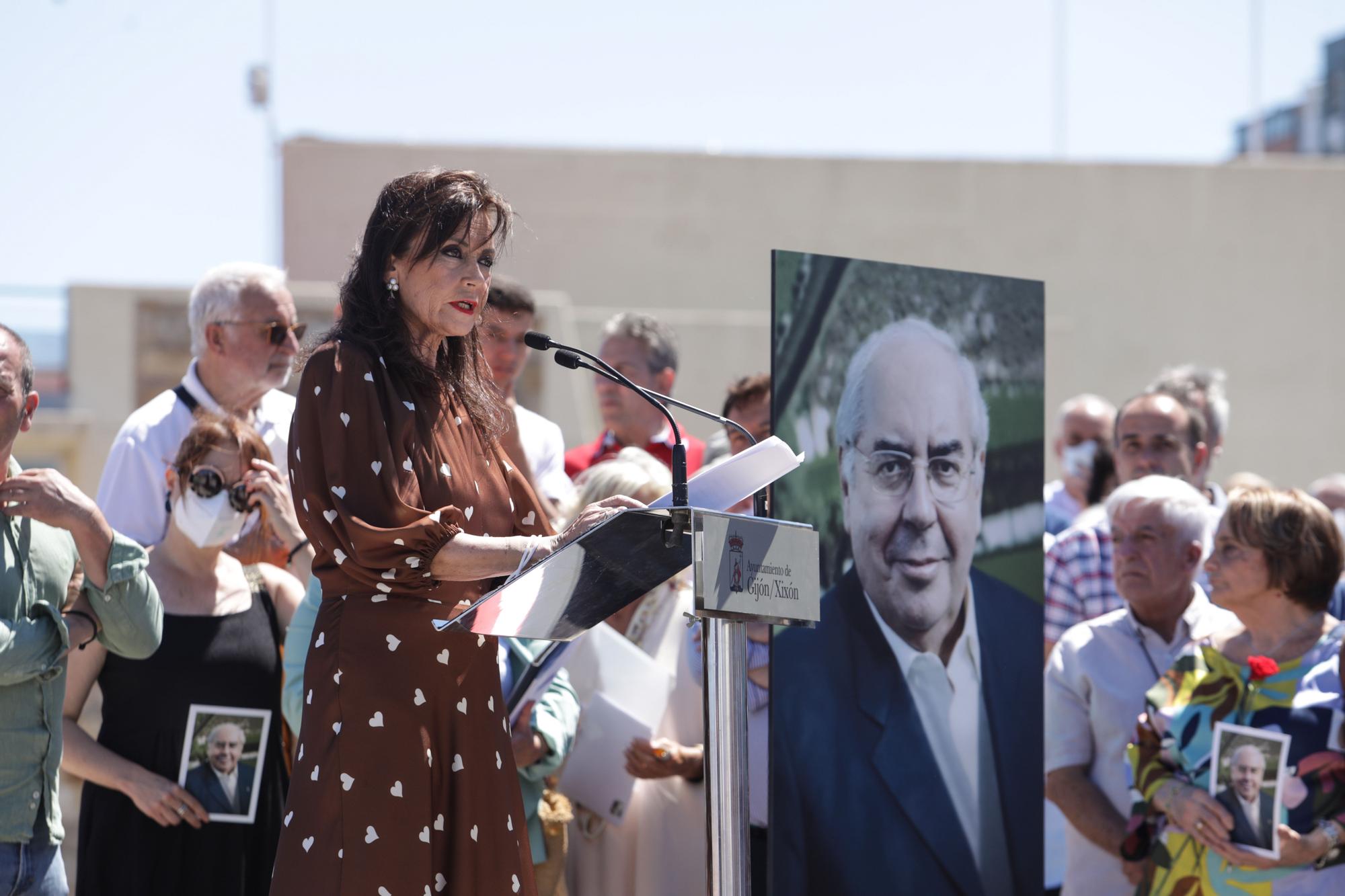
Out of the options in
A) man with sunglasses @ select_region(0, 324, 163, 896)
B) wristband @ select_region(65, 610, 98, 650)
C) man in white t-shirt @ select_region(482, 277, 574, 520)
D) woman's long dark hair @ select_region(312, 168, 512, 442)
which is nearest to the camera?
woman's long dark hair @ select_region(312, 168, 512, 442)

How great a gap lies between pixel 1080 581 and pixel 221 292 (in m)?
3.07

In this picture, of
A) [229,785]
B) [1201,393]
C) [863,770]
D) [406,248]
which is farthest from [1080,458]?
[406,248]

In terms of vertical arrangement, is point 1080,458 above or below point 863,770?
above

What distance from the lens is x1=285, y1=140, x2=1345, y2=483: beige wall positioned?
699 inches

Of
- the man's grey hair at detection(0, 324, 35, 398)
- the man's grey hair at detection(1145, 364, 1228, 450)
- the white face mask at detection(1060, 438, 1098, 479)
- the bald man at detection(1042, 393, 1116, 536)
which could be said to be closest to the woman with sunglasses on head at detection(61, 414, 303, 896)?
the man's grey hair at detection(0, 324, 35, 398)

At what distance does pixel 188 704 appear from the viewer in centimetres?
372

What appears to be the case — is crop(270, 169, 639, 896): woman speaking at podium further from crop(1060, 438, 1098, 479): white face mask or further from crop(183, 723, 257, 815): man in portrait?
crop(1060, 438, 1098, 479): white face mask

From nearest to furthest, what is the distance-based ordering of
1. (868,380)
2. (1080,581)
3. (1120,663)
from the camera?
(868,380), (1120,663), (1080,581)

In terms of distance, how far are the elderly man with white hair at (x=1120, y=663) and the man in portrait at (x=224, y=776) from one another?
231cm

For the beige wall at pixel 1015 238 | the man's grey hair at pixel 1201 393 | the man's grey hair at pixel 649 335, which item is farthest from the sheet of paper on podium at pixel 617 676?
the beige wall at pixel 1015 238

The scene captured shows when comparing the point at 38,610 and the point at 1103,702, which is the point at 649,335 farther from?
the point at 38,610

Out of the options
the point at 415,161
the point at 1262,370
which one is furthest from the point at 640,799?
the point at 1262,370

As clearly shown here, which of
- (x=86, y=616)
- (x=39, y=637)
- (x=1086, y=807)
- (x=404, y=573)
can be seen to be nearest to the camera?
(x=404, y=573)

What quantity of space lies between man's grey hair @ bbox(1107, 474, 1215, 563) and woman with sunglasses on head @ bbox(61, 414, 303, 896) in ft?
8.29
